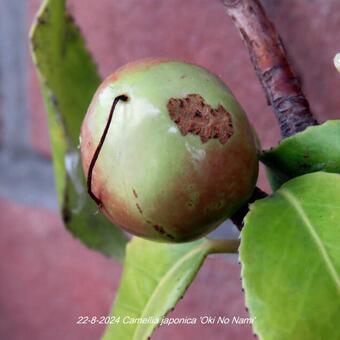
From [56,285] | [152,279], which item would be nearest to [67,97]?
[152,279]

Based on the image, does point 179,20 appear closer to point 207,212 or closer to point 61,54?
point 61,54

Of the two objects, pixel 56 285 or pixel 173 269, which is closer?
pixel 173 269

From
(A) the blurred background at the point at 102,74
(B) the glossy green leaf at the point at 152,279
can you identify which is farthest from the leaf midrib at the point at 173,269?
(A) the blurred background at the point at 102,74

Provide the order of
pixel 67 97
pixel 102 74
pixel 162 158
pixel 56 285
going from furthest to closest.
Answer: pixel 56 285, pixel 102 74, pixel 67 97, pixel 162 158

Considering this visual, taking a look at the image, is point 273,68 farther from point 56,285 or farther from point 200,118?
point 56,285

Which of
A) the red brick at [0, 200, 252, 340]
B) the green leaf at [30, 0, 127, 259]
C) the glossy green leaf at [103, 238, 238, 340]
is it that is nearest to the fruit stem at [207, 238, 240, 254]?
the glossy green leaf at [103, 238, 238, 340]

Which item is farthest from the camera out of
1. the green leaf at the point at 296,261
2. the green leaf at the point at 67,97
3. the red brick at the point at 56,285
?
the red brick at the point at 56,285

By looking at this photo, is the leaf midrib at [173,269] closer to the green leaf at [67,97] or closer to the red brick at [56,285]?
the green leaf at [67,97]
